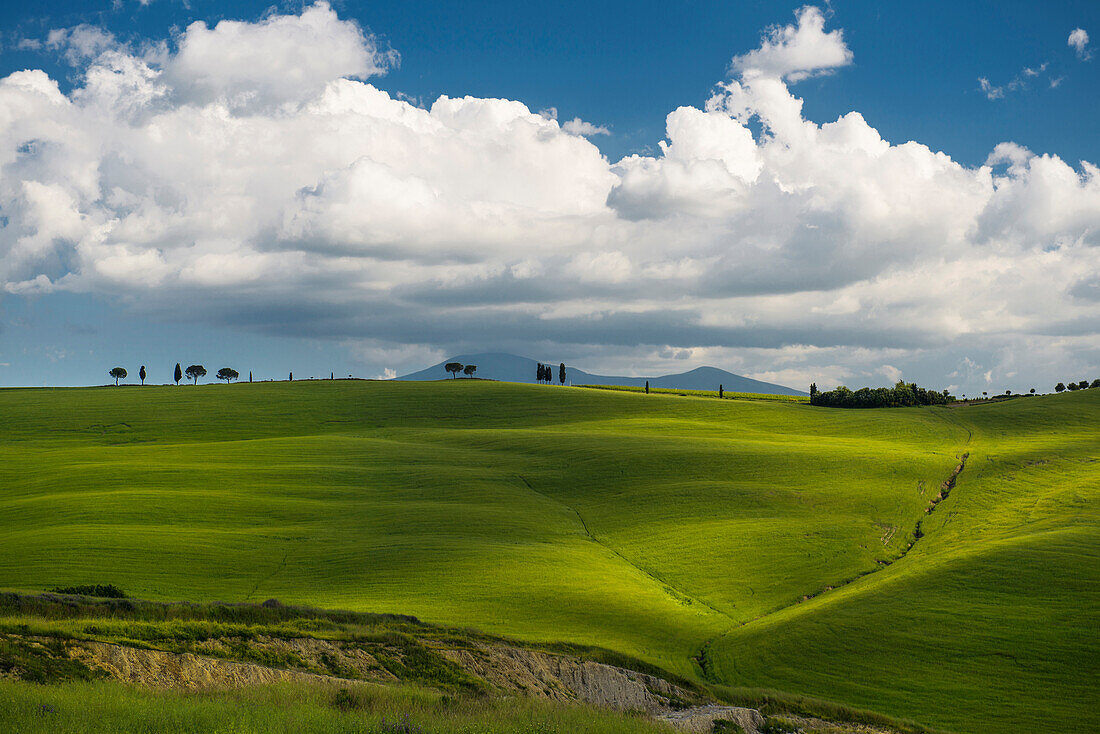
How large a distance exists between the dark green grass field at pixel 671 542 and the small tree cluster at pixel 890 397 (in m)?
22.1

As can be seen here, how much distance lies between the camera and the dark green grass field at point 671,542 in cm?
2445

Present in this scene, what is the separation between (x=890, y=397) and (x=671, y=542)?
71.7 m

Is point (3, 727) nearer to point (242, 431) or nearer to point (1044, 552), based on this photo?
point (1044, 552)

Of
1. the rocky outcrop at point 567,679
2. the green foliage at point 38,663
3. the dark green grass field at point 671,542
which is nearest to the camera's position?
the green foliage at point 38,663

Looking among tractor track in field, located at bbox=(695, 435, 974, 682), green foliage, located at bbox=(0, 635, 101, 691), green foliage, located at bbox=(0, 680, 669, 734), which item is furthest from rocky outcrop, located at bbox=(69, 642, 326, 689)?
tractor track in field, located at bbox=(695, 435, 974, 682)

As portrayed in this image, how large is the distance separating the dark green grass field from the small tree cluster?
22.1 m

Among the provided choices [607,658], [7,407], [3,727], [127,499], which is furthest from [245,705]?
[7,407]

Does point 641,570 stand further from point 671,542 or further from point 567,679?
point 567,679

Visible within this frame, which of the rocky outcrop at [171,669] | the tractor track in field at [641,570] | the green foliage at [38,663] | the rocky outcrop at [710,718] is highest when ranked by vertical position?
the green foliage at [38,663]

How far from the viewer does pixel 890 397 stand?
3893 inches

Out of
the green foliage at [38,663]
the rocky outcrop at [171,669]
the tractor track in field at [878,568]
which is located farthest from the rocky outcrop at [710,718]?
the green foliage at [38,663]

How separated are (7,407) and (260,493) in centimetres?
6806

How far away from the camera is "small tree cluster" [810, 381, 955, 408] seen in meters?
98.6

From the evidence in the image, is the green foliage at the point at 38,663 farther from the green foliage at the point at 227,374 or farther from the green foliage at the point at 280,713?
the green foliage at the point at 227,374
